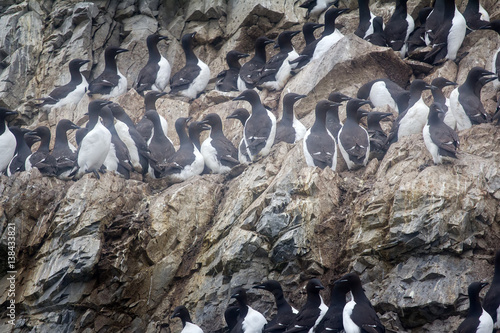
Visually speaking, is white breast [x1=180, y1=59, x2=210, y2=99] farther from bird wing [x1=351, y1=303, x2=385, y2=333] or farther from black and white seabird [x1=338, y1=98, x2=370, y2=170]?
bird wing [x1=351, y1=303, x2=385, y2=333]

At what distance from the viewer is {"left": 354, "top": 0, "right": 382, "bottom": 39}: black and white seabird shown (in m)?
13.2

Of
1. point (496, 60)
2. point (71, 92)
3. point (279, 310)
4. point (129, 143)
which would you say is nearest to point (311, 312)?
point (279, 310)

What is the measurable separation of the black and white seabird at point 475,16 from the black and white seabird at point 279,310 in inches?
269

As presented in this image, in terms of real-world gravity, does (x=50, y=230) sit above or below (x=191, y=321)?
above

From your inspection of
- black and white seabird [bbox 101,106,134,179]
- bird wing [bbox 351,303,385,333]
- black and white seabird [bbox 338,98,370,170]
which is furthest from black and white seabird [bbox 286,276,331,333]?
black and white seabird [bbox 101,106,134,179]

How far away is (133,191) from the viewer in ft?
32.2

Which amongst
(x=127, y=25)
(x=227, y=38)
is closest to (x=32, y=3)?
(x=127, y=25)

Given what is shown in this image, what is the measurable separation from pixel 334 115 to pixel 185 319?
443 cm

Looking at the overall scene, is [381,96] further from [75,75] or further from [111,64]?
[75,75]

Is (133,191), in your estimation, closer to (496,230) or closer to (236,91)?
(236,91)

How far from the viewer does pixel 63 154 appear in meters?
10.8

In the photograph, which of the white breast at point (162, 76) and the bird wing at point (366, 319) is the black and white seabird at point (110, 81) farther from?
the bird wing at point (366, 319)

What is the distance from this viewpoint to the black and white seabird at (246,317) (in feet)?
26.5

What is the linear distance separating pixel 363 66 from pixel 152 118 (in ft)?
12.6
